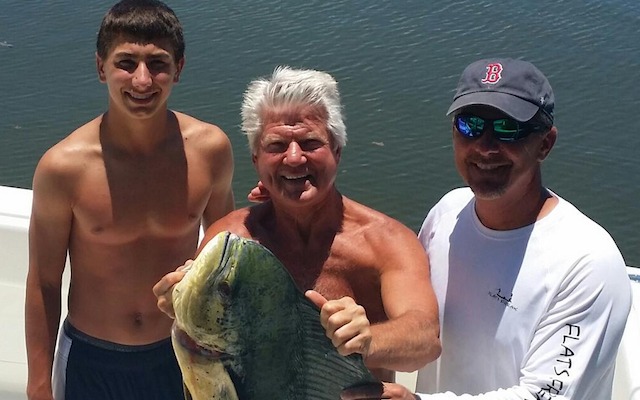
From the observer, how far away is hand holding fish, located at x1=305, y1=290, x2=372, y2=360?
1938 millimetres

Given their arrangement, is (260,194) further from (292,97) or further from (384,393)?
(384,393)

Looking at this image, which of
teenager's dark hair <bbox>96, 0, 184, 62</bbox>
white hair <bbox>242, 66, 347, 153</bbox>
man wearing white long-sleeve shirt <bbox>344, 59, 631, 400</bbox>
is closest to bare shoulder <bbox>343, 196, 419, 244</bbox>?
man wearing white long-sleeve shirt <bbox>344, 59, 631, 400</bbox>

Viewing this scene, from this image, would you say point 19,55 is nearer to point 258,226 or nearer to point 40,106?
point 40,106

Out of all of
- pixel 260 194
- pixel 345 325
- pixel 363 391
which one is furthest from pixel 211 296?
pixel 260 194

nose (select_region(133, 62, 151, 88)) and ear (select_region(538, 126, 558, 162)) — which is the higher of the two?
ear (select_region(538, 126, 558, 162))

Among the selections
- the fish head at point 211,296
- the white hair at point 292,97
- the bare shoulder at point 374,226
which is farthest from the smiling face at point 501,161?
the fish head at point 211,296

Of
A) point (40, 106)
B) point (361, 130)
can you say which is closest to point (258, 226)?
point (361, 130)

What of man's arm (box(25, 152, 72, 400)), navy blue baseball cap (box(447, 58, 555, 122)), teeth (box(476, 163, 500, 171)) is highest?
navy blue baseball cap (box(447, 58, 555, 122))

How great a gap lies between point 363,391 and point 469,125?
2.70 feet

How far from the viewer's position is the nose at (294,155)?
94.0 inches

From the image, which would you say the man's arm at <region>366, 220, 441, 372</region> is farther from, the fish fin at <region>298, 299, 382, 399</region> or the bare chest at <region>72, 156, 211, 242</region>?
the bare chest at <region>72, 156, 211, 242</region>

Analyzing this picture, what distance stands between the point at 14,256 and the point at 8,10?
8791 mm

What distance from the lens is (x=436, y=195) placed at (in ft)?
30.0

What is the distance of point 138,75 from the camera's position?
113 inches
